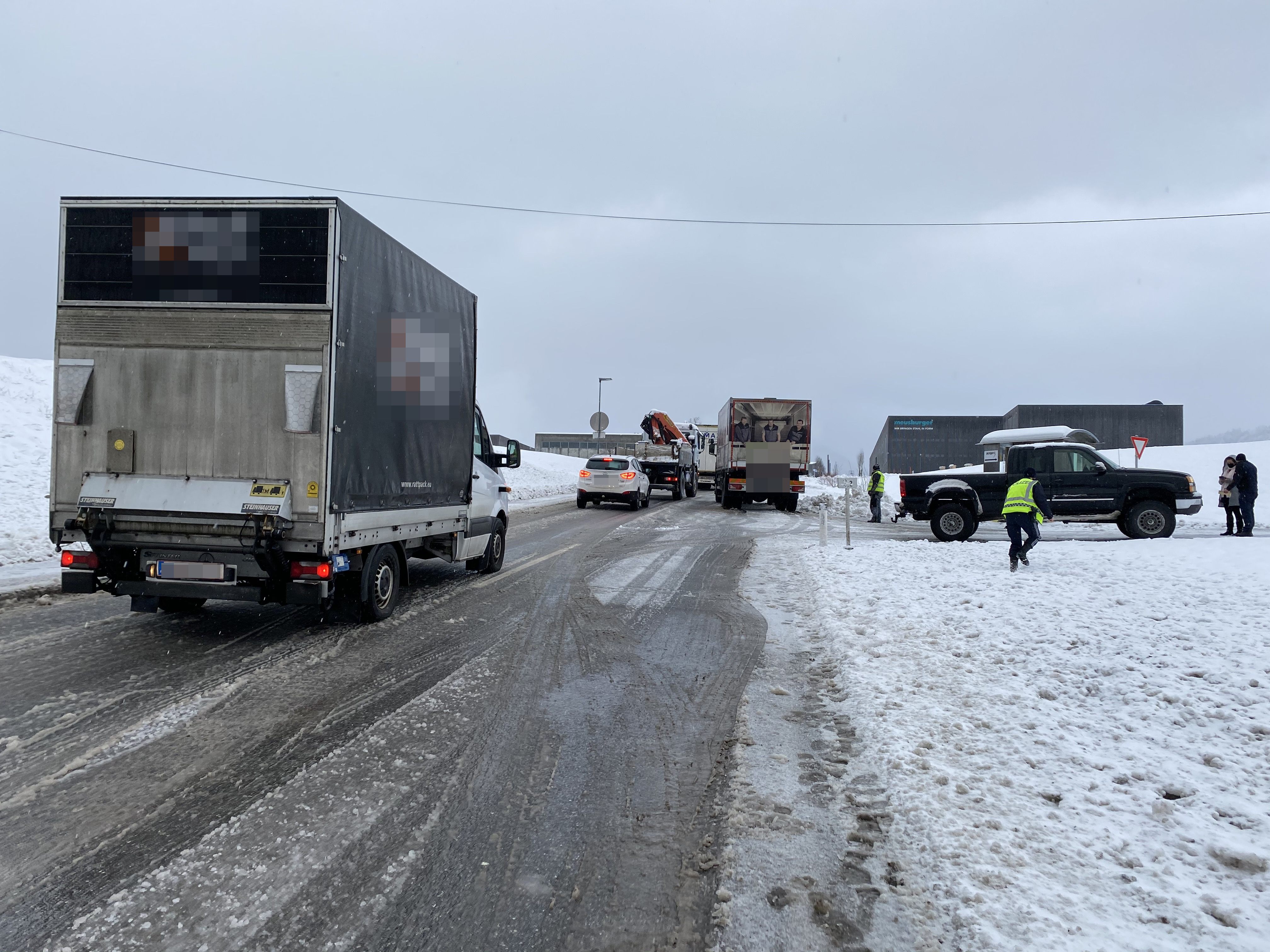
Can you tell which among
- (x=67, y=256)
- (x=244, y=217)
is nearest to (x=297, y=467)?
(x=244, y=217)

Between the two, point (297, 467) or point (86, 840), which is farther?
point (297, 467)

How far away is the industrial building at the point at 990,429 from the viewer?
59281 millimetres

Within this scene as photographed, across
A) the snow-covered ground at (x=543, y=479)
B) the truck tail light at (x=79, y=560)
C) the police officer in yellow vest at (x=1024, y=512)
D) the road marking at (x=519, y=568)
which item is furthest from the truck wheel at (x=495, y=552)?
the snow-covered ground at (x=543, y=479)

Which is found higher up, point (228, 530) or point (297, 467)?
point (297, 467)

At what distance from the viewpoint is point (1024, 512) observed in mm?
9805

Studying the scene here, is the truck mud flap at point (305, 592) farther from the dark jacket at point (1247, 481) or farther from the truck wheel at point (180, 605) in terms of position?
the dark jacket at point (1247, 481)

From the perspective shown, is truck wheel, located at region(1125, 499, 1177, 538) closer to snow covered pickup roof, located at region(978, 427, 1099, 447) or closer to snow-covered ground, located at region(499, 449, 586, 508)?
snow covered pickup roof, located at region(978, 427, 1099, 447)

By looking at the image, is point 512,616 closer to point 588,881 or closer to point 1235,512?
point 588,881

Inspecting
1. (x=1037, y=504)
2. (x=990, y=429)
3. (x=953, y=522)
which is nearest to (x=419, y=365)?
(x=1037, y=504)

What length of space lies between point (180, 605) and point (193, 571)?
5.83 ft

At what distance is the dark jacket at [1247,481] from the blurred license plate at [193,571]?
17447mm

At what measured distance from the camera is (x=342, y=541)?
241 inches

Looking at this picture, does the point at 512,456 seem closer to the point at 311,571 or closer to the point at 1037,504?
the point at 311,571

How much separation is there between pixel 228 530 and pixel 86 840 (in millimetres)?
3080
